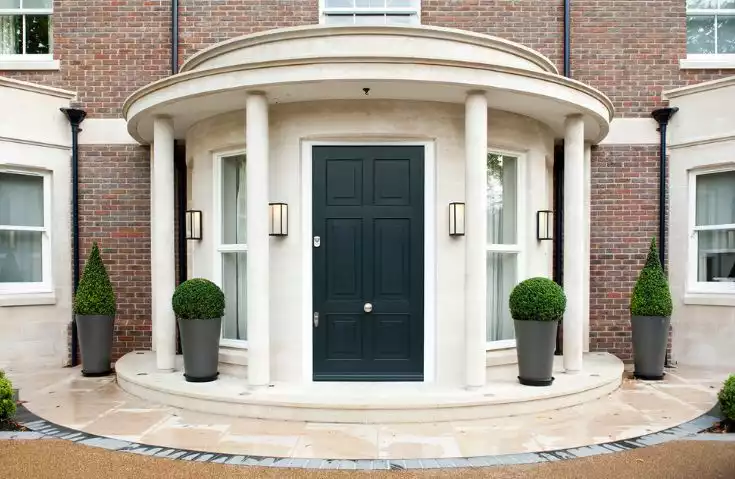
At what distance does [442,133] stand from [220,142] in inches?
108

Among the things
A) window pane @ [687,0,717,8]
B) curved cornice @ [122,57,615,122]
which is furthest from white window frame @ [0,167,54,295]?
window pane @ [687,0,717,8]

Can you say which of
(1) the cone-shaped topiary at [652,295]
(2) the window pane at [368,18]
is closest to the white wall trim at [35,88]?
(2) the window pane at [368,18]

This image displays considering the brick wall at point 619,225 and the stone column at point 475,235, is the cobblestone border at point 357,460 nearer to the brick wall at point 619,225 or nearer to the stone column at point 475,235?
the stone column at point 475,235

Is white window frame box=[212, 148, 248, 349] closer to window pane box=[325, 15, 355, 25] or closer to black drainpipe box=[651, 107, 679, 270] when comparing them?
window pane box=[325, 15, 355, 25]

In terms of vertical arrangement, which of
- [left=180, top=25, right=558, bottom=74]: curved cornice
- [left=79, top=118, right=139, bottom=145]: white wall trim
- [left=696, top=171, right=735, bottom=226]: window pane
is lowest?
[left=696, top=171, right=735, bottom=226]: window pane

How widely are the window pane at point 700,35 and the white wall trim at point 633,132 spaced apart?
5.11ft

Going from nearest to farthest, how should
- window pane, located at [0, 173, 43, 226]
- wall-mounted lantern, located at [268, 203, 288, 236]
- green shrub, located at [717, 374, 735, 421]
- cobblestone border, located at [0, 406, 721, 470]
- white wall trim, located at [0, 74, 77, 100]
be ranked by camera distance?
1. cobblestone border, located at [0, 406, 721, 470]
2. green shrub, located at [717, 374, 735, 421]
3. wall-mounted lantern, located at [268, 203, 288, 236]
4. white wall trim, located at [0, 74, 77, 100]
5. window pane, located at [0, 173, 43, 226]

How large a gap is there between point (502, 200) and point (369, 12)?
4.26 metres

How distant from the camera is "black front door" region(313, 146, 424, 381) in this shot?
7.12 meters

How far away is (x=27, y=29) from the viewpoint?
33.2 ft

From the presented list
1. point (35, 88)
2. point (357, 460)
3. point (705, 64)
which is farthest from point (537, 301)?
point (35, 88)

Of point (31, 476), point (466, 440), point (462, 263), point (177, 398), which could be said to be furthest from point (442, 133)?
point (31, 476)

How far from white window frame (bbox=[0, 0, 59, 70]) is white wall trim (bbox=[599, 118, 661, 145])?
8.84m

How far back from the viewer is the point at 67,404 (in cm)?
695
